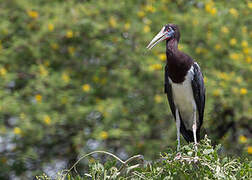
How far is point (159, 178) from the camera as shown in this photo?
242cm

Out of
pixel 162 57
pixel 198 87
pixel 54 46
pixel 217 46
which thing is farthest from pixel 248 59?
pixel 54 46

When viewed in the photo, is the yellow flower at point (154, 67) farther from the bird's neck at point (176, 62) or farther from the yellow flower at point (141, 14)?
the bird's neck at point (176, 62)

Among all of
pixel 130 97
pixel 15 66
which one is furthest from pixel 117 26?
pixel 15 66

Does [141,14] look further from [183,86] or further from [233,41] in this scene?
[183,86]

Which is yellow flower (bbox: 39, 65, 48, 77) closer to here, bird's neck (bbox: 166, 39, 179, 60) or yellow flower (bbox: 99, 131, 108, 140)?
yellow flower (bbox: 99, 131, 108, 140)

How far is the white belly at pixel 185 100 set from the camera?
4156 millimetres

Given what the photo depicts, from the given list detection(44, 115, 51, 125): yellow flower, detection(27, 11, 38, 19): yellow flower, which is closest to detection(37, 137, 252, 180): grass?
detection(44, 115, 51, 125): yellow flower

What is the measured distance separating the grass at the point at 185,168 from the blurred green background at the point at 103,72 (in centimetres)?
246

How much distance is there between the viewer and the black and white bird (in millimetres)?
3963

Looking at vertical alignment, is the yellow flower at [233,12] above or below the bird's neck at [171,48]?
above

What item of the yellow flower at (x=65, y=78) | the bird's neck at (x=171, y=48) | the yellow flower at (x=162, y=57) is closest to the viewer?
the bird's neck at (x=171, y=48)

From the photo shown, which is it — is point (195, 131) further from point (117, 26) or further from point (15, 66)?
point (15, 66)

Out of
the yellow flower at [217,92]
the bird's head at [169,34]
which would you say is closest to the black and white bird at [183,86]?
the bird's head at [169,34]

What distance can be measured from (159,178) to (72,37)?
10.7 feet
